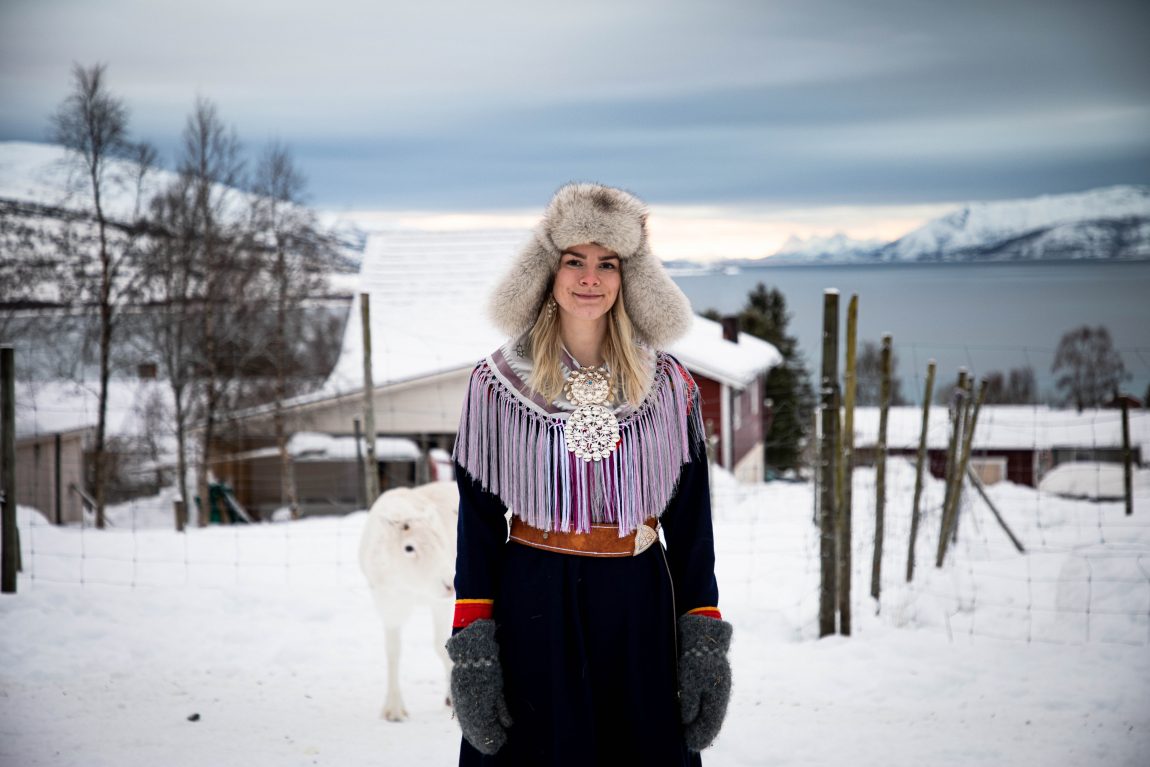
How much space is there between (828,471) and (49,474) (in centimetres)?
1427

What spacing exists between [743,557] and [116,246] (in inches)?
450

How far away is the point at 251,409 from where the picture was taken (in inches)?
551

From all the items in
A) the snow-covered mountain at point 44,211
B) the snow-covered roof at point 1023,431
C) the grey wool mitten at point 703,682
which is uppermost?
the snow-covered mountain at point 44,211

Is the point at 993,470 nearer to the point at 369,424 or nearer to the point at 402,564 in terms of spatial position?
the point at 369,424

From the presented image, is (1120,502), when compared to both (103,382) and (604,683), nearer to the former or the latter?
(604,683)

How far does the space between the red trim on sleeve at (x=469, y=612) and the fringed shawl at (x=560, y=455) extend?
224 millimetres

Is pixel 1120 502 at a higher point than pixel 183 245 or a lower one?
lower

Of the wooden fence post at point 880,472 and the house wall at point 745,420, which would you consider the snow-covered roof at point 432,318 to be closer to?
the house wall at point 745,420

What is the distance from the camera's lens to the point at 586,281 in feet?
7.17

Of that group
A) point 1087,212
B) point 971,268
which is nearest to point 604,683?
point 1087,212

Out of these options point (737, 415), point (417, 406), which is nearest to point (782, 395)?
point (737, 415)

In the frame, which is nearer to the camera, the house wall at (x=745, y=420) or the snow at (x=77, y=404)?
the snow at (x=77, y=404)

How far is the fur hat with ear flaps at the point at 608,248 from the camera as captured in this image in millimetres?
2182

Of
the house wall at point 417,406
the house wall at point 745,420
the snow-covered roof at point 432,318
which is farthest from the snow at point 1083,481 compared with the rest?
the house wall at point 417,406
